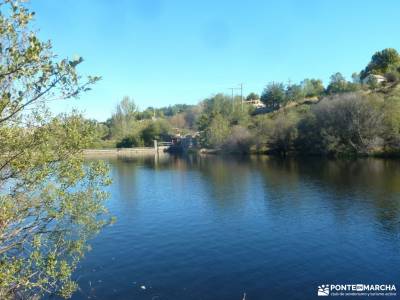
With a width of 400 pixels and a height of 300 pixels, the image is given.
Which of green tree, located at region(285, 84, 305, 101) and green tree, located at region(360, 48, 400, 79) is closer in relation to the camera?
green tree, located at region(360, 48, 400, 79)

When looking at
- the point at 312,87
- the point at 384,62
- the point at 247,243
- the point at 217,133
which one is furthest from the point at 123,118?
the point at 247,243

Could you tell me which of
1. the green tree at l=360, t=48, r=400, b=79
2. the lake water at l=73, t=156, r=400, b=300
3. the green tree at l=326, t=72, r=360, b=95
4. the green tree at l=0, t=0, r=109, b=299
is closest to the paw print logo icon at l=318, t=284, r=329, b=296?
the lake water at l=73, t=156, r=400, b=300

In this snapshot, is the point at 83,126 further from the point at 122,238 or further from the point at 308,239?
the point at 308,239

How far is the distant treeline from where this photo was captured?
297ft

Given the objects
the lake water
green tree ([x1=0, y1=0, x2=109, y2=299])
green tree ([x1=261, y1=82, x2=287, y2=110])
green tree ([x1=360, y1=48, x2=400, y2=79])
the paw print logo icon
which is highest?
green tree ([x1=360, y1=48, x2=400, y2=79])

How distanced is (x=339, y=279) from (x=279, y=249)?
5.84 metres

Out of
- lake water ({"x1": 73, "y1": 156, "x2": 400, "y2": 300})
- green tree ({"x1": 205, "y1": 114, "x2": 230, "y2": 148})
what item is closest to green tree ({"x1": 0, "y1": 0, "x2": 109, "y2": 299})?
lake water ({"x1": 73, "y1": 156, "x2": 400, "y2": 300})

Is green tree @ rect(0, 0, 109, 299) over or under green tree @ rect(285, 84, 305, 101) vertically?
under

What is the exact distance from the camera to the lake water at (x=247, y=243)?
21.5 metres

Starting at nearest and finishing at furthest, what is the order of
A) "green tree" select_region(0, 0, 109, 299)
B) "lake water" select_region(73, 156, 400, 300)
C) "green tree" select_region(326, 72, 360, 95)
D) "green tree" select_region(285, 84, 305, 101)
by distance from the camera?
1. "green tree" select_region(0, 0, 109, 299)
2. "lake water" select_region(73, 156, 400, 300)
3. "green tree" select_region(326, 72, 360, 95)
4. "green tree" select_region(285, 84, 305, 101)

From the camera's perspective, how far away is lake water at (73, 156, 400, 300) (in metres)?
21.5

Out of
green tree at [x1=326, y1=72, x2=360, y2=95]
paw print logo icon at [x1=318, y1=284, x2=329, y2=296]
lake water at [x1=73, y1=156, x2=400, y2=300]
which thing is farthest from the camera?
green tree at [x1=326, y1=72, x2=360, y2=95]

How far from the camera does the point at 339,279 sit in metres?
21.8

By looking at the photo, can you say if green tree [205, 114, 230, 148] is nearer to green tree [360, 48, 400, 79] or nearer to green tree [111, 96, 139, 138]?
green tree [111, 96, 139, 138]
